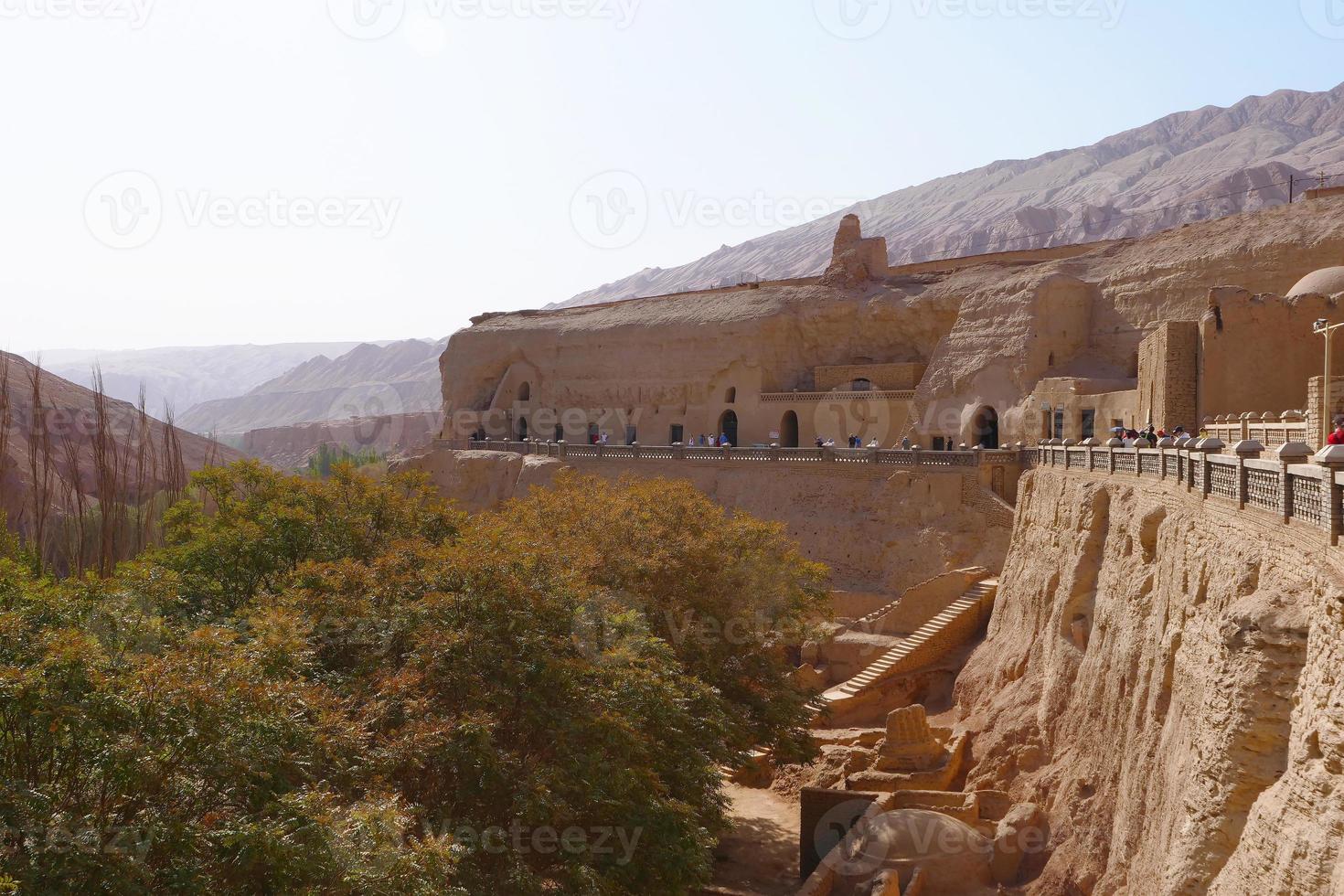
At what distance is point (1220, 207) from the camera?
78.9 meters

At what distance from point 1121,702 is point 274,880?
8.88m

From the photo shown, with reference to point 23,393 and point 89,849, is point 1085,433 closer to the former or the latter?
point 89,849

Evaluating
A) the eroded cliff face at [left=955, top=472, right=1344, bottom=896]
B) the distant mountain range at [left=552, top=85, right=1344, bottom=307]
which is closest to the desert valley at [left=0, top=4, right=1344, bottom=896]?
the eroded cliff face at [left=955, top=472, right=1344, bottom=896]

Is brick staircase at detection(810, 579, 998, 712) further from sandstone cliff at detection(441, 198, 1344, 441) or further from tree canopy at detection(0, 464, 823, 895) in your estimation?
sandstone cliff at detection(441, 198, 1344, 441)

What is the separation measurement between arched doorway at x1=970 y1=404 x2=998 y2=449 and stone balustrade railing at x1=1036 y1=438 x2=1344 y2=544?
14612mm

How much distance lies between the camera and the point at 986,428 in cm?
2962

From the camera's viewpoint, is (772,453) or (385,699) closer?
(385,699)

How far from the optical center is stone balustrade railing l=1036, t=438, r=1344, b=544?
23.1 ft

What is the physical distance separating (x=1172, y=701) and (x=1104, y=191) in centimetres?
10387

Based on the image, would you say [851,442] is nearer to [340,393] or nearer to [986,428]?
[986,428]

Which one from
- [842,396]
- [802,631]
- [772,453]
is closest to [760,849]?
[802,631]

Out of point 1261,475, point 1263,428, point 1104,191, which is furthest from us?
point 1104,191

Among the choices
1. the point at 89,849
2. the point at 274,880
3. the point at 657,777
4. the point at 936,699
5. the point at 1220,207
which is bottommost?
the point at 936,699

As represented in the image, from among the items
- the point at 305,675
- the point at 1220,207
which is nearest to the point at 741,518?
the point at 305,675
